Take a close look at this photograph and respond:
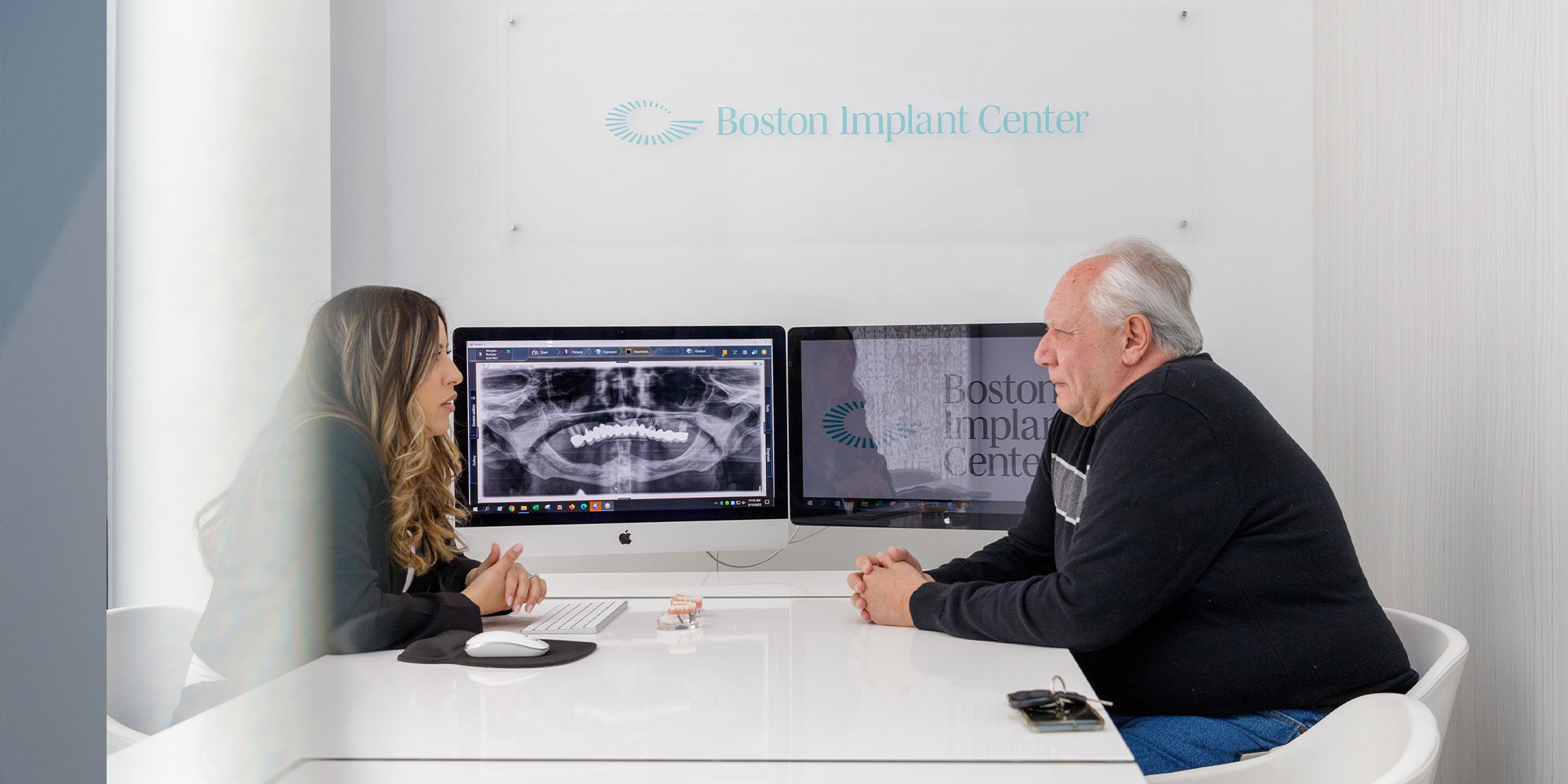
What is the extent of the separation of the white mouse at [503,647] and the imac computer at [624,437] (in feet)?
2.22

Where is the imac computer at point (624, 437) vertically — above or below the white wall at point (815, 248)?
below

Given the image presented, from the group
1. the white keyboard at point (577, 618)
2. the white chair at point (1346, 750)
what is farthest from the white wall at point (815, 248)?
the white chair at point (1346, 750)

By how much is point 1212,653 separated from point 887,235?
4.68ft

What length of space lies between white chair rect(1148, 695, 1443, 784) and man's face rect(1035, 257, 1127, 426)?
1.90 ft

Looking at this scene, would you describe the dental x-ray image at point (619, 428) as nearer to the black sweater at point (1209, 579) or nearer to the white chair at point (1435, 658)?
the black sweater at point (1209, 579)

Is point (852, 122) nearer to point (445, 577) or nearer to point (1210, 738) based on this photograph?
point (445, 577)

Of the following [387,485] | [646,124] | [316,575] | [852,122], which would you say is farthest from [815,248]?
[316,575]

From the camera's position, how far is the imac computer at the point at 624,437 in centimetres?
208

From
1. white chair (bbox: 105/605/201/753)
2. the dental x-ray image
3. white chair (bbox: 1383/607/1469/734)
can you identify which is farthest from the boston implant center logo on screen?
white chair (bbox: 105/605/201/753)

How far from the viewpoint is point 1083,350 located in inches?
64.2

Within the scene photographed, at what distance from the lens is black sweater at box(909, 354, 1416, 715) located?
1.35 meters

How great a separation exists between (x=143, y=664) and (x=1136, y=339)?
4.77 feet

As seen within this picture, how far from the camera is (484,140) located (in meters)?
2.56

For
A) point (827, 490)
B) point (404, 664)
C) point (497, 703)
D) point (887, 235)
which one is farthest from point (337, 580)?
point (887, 235)
